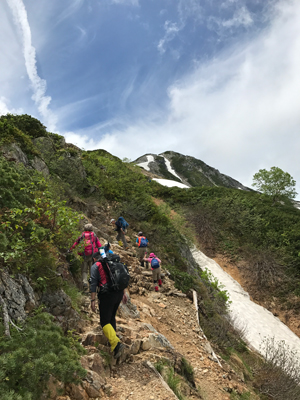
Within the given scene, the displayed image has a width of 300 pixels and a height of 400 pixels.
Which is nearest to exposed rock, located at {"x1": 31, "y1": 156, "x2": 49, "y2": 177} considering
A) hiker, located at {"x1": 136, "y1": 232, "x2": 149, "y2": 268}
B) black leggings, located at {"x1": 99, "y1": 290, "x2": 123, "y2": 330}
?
hiker, located at {"x1": 136, "y1": 232, "x2": 149, "y2": 268}

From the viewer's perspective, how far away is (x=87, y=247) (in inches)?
227

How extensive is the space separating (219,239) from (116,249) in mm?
13728

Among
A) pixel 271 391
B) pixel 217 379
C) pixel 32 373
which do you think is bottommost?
pixel 271 391

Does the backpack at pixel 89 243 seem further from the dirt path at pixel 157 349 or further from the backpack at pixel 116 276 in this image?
the backpack at pixel 116 276

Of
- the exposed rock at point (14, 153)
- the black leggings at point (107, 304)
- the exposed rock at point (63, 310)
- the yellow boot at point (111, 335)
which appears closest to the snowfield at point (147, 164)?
the exposed rock at point (14, 153)

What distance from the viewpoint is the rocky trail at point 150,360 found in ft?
10.8

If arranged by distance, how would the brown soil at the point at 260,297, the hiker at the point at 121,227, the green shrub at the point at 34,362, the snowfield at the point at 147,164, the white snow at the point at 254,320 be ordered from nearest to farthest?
the green shrub at the point at 34,362 → the hiker at the point at 121,227 → the white snow at the point at 254,320 → the brown soil at the point at 260,297 → the snowfield at the point at 147,164

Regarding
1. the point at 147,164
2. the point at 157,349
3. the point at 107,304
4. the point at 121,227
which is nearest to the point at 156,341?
the point at 157,349

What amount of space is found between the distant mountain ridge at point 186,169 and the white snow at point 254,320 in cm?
5656

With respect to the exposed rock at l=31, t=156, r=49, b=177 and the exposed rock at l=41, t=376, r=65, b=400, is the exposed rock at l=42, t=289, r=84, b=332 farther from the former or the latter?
the exposed rock at l=31, t=156, r=49, b=177

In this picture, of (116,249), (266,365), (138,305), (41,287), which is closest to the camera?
(41,287)

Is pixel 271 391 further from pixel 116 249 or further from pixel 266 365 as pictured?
pixel 116 249

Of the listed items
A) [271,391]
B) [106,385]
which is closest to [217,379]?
[271,391]

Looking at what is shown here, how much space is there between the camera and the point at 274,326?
1341 centimetres
